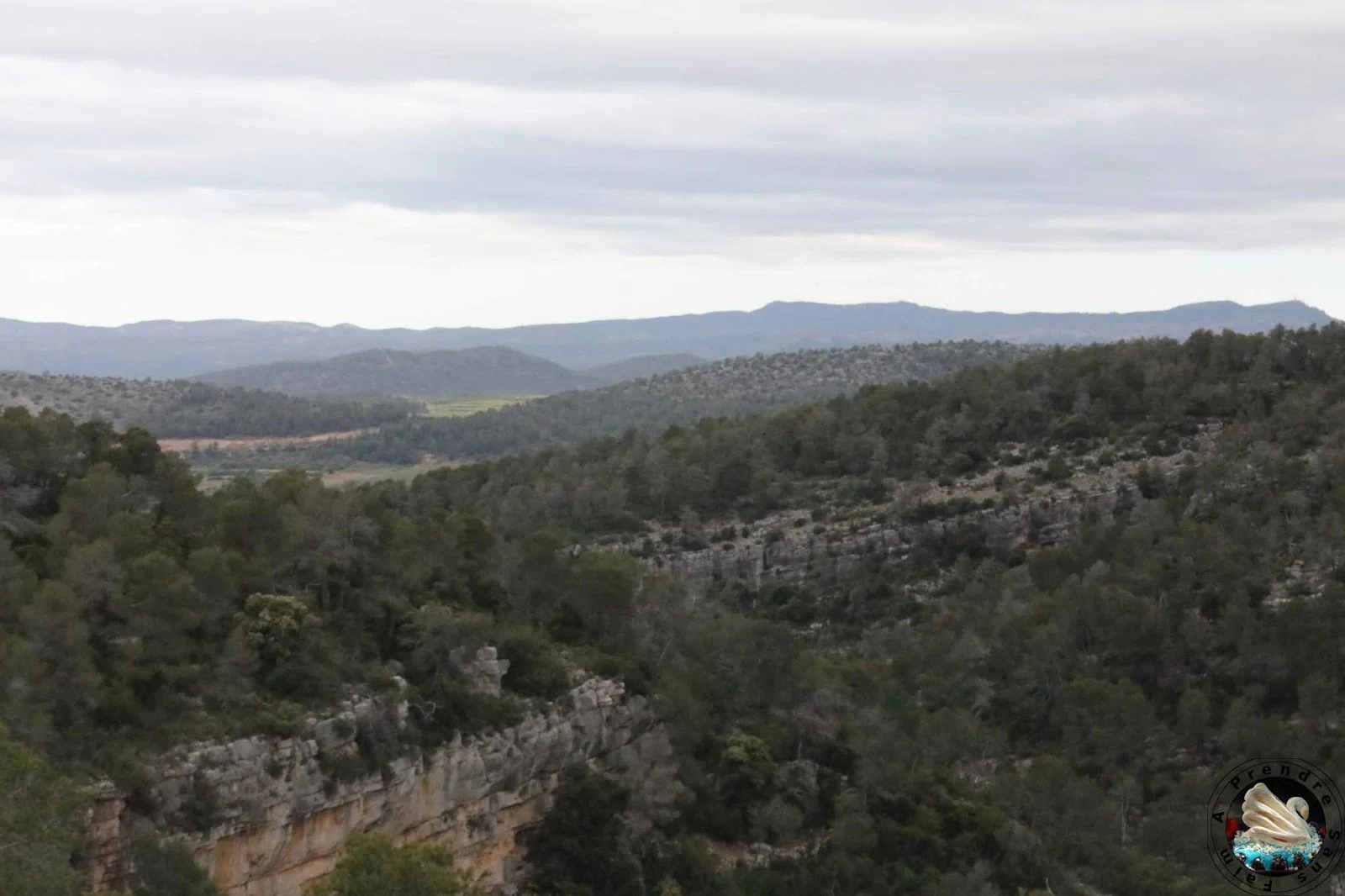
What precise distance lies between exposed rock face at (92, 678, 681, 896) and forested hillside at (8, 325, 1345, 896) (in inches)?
17.5

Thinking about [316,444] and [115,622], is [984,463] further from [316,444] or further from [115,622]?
[316,444]

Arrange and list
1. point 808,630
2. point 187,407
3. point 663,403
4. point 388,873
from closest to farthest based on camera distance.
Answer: point 388,873
point 808,630
point 663,403
point 187,407

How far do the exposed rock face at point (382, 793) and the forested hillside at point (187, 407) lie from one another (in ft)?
324

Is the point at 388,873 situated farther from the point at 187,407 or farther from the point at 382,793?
the point at 187,407

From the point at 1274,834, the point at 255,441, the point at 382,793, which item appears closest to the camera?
the point at 382,793

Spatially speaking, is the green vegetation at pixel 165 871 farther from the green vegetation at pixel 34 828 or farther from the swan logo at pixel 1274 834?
the swan logo at pixel 1274 834

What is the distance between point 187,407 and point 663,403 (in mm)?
42809

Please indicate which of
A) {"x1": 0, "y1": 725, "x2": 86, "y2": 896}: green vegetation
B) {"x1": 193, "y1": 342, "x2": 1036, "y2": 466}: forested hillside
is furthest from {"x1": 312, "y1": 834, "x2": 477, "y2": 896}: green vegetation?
{"x1": 193, "y1": 342, "x2": 1036, "y2": 466}: forested hillside

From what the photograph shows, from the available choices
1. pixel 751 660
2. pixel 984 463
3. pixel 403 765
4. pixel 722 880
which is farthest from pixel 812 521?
pixel 403 765

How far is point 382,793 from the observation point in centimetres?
2500

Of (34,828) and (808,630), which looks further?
(808,630)

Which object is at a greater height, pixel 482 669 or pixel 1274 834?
pixel 482 669

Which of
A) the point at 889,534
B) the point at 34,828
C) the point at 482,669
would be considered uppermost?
the point at 34,828

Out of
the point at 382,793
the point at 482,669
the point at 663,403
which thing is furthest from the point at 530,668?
the point at 663,403
